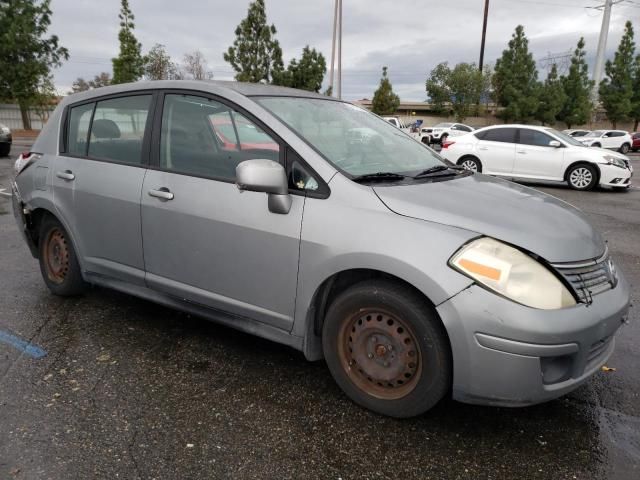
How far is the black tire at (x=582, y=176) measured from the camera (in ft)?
40.3

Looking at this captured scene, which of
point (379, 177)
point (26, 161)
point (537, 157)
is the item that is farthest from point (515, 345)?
point (537, 157)

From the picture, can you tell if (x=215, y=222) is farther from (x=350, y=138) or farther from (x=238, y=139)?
(x=350, y=138)

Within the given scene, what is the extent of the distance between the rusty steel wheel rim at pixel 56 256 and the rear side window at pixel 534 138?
11.4 meters

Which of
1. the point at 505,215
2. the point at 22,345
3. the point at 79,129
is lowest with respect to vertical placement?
the point at 22,345

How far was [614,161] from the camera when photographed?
40.3 ft

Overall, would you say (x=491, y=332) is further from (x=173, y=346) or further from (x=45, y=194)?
(x=45, y=194)

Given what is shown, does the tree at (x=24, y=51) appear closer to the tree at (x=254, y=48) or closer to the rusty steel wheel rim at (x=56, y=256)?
the tree at (x=254, y=48)

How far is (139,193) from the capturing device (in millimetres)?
3367

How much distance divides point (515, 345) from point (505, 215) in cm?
66

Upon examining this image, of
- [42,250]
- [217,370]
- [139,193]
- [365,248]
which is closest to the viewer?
[365,248]

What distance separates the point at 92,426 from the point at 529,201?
2.53m

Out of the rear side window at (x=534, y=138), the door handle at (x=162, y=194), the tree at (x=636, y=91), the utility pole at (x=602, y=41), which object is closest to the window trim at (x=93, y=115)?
the door handle at (x=162, y=194)

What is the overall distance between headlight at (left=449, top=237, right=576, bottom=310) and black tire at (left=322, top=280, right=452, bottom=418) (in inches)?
11.0

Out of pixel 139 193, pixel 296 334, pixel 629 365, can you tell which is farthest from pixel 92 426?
pixel 629 365
